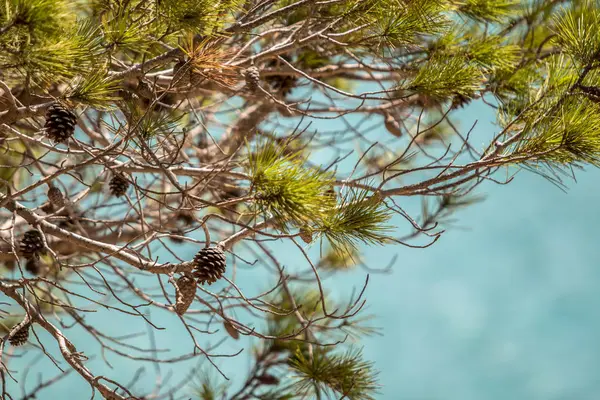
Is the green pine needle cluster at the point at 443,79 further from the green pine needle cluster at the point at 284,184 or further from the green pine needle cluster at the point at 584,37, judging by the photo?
the green pine needle cluster at the point at 284,184

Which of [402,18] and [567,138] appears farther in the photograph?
[402,18]

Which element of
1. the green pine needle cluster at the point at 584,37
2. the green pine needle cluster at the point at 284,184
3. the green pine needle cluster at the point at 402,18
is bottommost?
the green pine needle cluster at the point at 284,184

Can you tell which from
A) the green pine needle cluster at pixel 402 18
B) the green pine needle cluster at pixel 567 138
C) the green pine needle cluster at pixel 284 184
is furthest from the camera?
the green pine needle cluster at pixel 402 18

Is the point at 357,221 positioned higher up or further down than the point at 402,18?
further down

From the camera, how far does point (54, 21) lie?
753mm

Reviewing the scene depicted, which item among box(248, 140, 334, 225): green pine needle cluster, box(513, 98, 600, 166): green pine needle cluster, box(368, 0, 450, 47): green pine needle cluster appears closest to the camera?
box(248, 140, 334, 225): green pine needle cluster

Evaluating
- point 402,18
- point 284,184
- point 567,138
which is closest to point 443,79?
point 402,18

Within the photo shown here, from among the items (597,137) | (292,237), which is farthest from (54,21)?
(597,137)

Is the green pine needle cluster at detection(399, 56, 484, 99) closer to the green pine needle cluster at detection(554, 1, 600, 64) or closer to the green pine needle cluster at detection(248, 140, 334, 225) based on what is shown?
the green pine needle cluster at detection(554, 1, 600, 64)

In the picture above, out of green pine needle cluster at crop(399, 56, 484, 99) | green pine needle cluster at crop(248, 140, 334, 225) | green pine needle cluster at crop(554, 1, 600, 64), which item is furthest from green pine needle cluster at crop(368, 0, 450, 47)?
green pine needle cluster at crop(248, 140, 334, 225)

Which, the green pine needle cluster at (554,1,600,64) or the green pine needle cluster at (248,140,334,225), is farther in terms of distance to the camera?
the green pine needle cluster at (554,1,600,64)

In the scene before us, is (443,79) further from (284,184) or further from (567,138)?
(284,184)

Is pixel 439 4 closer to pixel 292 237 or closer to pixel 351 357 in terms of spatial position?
pixel 292 237

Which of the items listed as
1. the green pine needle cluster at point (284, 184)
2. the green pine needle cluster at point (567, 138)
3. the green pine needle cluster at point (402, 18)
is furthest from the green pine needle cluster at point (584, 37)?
the green pine needle cluster at point (284, 184)
